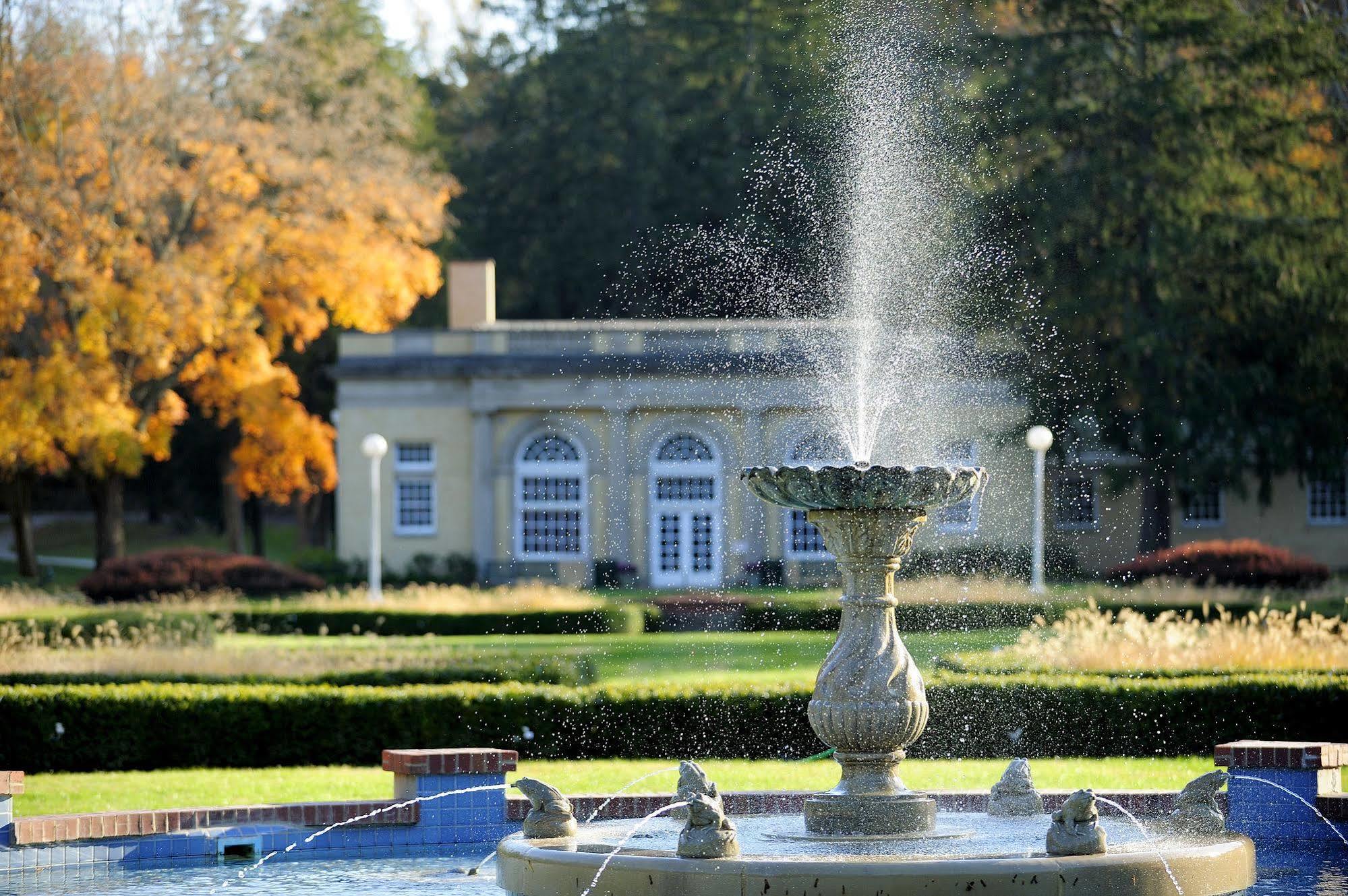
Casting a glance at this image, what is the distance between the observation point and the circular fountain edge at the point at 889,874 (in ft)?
22.6

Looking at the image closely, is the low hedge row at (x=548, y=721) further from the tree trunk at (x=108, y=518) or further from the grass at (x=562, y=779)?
the tree trunk at (x=108, y=518)

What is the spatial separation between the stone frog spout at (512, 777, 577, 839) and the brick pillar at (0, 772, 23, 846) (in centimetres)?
297

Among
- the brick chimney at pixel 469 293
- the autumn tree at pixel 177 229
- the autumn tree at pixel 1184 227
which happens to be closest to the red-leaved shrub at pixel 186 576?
the autumn tree at pixel 177 229

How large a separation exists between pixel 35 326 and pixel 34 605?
9.74 m

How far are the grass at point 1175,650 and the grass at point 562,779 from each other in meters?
2.31

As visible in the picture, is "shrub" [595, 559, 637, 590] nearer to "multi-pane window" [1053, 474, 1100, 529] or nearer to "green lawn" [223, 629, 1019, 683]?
"multi-pane window" [1053, 474, 1100, 529]

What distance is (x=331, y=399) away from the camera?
50.9m

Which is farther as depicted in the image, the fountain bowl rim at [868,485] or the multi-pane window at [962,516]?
the multi-pane window at [962,516]

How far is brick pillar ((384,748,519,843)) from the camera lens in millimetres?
10234

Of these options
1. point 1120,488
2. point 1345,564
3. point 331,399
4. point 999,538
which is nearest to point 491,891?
point 999,538

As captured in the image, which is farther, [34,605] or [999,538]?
[999,538]

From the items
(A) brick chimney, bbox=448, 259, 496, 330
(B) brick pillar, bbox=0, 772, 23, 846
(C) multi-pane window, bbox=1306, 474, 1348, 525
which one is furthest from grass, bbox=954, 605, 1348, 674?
(A) brick chimney, bbox=448, 259, 496, 330

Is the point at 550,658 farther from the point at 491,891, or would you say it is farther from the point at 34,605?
the point at 34,605

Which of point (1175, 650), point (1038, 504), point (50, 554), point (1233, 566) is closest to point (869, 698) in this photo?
point (1175, 650)
